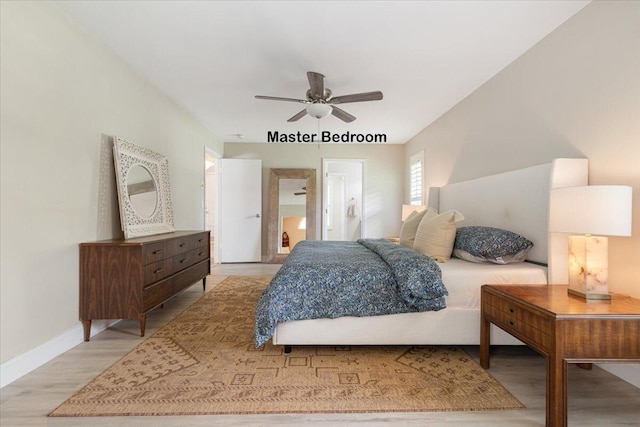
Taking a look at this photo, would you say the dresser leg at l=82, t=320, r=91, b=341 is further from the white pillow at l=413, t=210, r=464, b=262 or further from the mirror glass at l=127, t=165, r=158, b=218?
the white pillow at l=413, t=210, r=464, b=262

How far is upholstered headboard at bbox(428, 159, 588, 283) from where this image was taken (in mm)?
2002

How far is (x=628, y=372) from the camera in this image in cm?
175

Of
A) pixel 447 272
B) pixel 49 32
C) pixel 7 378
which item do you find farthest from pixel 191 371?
pixel 49 32

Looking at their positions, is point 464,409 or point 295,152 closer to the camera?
point 464,409

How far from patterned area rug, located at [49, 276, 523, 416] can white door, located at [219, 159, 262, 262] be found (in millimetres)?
3351

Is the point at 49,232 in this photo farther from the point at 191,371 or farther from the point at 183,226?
the point at 183,226

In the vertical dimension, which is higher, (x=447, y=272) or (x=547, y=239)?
(x=547, y=239)

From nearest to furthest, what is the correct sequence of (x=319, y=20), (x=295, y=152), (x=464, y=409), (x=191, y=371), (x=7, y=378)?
1. (x=464, y=409)
2. (x=7, y=378)
3. (x=191, y=371)
4. (x=319, y=20)
5. (x=295, y=152)

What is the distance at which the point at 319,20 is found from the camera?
2160 mm

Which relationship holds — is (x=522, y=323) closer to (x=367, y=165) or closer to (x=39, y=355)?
(x=39, y=355)

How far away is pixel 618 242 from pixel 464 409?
1391mm

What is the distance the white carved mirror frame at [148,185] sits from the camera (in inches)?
103

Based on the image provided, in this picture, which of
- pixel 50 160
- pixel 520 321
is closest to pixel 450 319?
pixel 520 321

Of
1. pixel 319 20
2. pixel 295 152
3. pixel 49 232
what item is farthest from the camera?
pixel 295 152
